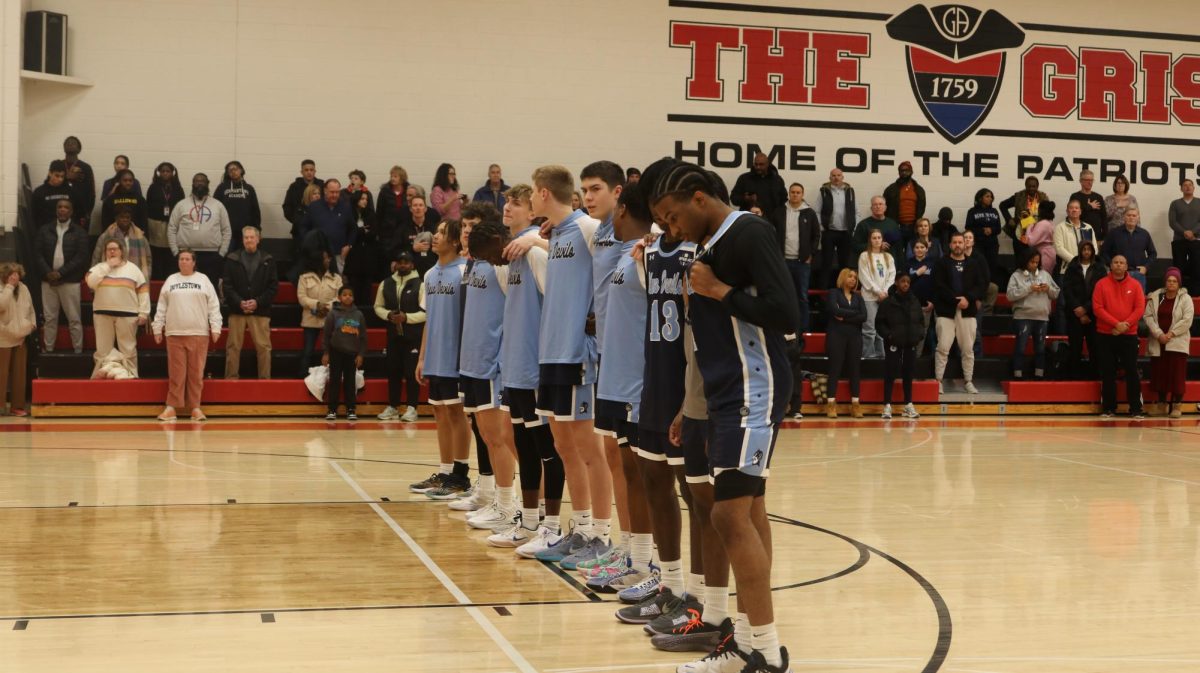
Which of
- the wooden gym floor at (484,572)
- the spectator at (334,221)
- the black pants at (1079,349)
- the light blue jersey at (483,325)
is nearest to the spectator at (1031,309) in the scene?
the black pants at (1079,349)

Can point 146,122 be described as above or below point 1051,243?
above

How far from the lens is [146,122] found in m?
17.1

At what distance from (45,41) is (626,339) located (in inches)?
552

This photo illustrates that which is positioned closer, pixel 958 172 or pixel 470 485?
pixel 470 485

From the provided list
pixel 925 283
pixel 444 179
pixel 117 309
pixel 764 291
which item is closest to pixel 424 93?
pixel 444 179

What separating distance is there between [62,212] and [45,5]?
12.3 feet

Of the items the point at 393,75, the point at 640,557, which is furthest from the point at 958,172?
the point at 640,557

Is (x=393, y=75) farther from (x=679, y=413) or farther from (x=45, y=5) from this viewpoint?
(x=679, y=413)

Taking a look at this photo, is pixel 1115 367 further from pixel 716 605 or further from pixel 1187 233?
pixel 716 605

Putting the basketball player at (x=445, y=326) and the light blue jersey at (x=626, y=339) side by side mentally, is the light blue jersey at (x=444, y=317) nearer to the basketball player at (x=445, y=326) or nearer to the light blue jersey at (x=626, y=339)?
the basketball player at (x=445, y=326)

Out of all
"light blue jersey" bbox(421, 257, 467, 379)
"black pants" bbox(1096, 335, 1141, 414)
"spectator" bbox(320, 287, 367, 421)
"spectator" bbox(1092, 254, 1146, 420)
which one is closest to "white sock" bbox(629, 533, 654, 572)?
"light blue jersey" bbox(421, 257, 467, 379)

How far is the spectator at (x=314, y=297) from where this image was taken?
14.6 meters

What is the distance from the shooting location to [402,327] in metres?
14.0

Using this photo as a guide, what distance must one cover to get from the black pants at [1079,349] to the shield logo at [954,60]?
4538mm
